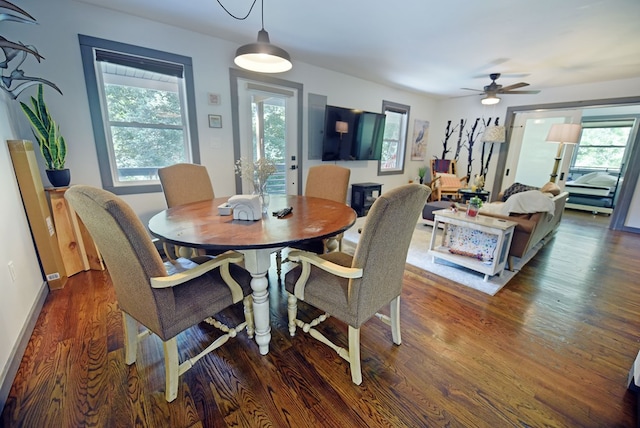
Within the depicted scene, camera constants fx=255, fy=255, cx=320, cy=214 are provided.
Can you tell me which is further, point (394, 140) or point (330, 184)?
point (394, 140)

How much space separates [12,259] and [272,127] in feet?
9.19

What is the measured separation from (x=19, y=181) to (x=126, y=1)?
1.72 m

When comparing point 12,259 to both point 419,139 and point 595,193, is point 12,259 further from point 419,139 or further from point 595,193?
point 595,193

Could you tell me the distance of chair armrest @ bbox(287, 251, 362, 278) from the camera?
46.6 inches

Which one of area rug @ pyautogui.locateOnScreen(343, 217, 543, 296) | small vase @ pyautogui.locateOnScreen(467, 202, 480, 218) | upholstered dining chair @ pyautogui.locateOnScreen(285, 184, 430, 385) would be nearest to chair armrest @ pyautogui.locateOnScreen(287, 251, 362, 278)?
upholstered dining chair @ pyautogui.locateOnScreen(285, 184, 430, 385)

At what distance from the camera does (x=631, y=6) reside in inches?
80.9

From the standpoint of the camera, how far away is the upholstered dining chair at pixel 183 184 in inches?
85.1

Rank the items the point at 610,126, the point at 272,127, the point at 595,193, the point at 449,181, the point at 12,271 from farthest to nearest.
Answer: the point at 610,126
the point at 595,193
the point at 449,181
the point at 272,127
the point at 12,271

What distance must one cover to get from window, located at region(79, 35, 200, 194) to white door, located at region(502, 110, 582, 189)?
19.2ft

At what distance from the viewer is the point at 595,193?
5422 millimetres

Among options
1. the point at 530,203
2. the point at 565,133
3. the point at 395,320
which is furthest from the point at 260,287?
the point at 565,133

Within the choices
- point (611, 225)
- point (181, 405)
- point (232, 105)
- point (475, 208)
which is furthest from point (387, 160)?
point (181, 405)

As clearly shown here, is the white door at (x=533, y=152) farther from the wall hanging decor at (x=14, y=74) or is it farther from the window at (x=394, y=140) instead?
the wall hanging decor at (x=14, y=74)

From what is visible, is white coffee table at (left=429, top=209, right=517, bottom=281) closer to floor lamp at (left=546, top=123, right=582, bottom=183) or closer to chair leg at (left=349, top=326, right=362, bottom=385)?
chair leg at (left=349, top=326, right=362, bottom=385)
